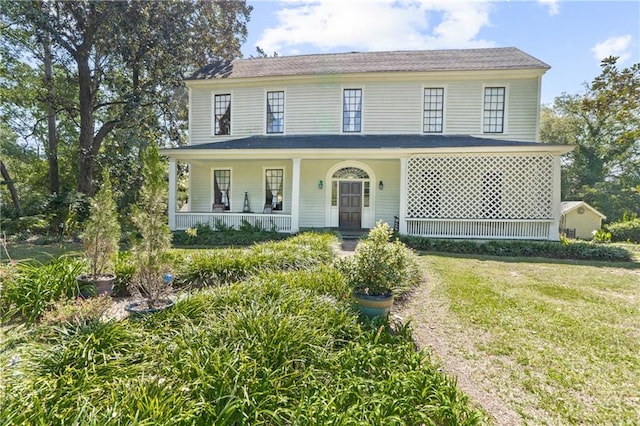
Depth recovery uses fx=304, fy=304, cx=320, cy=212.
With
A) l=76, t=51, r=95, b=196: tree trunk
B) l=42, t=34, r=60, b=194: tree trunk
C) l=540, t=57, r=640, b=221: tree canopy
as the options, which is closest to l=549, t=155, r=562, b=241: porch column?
l=76, t=51, r=95, b=196: tree trunk

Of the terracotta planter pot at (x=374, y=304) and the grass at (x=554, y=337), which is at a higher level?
the terracotta planter pot at (x=374, y=304)

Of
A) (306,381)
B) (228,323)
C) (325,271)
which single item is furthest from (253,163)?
(306,381)

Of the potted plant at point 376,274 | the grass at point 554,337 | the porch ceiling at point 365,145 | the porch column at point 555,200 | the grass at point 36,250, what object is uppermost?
the porch ceiling at point 365,145

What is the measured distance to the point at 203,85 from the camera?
45.7ft

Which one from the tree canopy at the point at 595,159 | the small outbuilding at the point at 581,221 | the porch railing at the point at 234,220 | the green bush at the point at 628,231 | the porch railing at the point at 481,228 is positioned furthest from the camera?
the tree canopy at the point at 595,159

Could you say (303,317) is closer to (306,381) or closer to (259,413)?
(306,381)

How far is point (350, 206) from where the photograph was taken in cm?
1308

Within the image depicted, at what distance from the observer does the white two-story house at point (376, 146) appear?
10.7 metres

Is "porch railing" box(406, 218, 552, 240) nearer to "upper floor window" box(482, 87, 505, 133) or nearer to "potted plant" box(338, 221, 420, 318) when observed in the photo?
"upper floor window" box(482, 87, 505, 133)

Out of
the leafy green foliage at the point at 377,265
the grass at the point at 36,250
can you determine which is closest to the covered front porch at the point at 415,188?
the grass at the point at 36,250

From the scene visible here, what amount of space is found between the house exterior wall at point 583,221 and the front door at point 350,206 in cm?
2012

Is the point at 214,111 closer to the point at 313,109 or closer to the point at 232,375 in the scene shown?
the point at 313,109

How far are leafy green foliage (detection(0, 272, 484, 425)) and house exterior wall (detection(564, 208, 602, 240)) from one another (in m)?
27.2

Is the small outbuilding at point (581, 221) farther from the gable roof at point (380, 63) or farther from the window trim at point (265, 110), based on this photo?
the window trim at point (265, 110)
